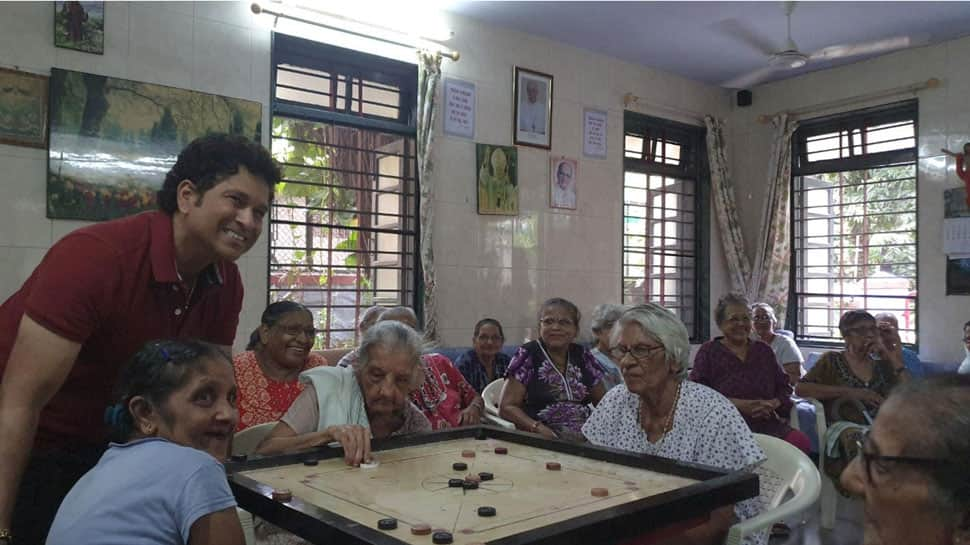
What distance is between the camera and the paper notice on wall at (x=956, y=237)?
5.85 metres

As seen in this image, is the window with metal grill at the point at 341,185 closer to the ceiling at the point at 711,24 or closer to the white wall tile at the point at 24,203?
the ceiling at the point at 711,24

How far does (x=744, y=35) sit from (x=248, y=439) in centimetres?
527

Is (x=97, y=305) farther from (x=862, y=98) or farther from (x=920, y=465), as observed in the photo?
(x=862, y=98)

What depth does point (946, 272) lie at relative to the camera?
19.7 ft

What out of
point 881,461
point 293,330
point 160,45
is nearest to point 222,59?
point 160,45

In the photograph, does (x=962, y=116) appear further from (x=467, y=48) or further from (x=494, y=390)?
(x=494, y=390)

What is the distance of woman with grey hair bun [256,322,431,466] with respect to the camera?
2.30 meters

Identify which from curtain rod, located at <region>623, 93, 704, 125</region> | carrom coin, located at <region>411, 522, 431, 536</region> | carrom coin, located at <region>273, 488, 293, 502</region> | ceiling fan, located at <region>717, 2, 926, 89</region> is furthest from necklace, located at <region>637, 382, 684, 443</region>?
curtain rod, located at <region>623, 93, 704, 125</region>

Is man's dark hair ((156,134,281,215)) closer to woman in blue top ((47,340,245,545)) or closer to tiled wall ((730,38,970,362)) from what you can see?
woman in blue top ((47,340,245,545))

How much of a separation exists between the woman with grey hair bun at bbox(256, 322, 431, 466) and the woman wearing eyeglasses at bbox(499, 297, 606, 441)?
1.40 m

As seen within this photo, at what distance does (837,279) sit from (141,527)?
270 inches

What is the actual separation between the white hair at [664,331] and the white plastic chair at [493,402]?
4.65 feet

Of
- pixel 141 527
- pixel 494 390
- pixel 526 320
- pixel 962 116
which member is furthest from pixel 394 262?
pixel 962 116

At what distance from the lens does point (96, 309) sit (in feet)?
5.16
